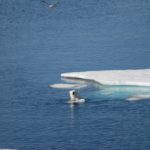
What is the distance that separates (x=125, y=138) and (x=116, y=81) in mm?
3319

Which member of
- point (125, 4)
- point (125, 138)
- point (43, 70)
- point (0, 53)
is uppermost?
point (125, 4)

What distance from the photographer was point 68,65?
28.9 meters

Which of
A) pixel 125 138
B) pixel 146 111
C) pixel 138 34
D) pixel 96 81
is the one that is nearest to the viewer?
pixel 125 138

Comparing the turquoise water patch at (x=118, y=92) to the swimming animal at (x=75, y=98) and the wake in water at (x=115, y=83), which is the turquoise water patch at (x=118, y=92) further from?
the swimming animal at (x=75, y=98)

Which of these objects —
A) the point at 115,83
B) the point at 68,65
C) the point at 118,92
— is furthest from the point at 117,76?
the point at 68,65

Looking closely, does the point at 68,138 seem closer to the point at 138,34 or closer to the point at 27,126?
the point at 27,126

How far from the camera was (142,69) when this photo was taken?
2759 centimetres

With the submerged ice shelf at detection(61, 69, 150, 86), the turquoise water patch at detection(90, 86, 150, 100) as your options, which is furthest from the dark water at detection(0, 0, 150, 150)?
the submerged ice shelf at detection(61, 69, 150, 86)

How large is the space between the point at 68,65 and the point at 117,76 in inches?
136

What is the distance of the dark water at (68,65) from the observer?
22.3 meters

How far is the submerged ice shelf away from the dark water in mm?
605

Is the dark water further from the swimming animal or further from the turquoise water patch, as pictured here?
the swimming animal

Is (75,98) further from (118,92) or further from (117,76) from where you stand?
(117,76)

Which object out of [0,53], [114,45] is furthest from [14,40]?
[114,45]
